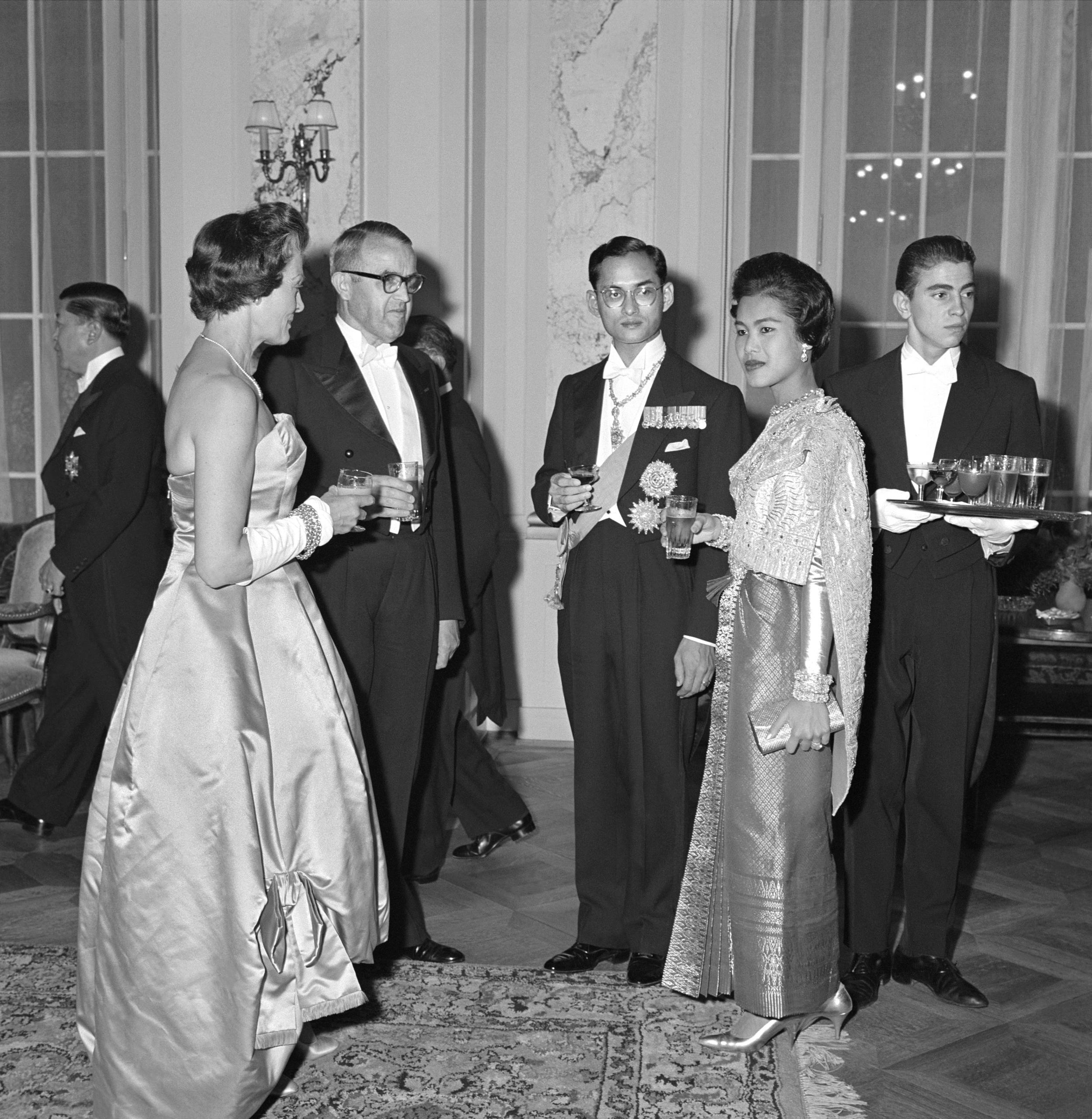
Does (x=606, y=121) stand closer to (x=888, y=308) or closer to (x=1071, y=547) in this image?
(x=888, y=308)

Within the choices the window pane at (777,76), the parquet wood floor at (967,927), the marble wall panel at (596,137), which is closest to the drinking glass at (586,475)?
the parquet wood floor at (967,927)

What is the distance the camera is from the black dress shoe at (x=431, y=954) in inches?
127

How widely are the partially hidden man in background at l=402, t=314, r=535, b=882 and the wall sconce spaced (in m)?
1.09

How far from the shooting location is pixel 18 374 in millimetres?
6016

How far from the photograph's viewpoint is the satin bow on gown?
2283 millimetres

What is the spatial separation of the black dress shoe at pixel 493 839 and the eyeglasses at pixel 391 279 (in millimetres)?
1880

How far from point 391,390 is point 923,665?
4.60 feet

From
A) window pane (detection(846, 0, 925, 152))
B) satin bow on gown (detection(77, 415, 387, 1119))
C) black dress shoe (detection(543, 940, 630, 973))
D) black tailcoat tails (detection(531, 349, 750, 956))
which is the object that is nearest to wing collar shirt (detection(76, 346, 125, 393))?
black tailcoat tails (detection(531, 349, 750, 956))

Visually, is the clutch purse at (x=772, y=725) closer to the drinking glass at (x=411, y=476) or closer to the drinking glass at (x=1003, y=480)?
the drinking glass at (x=1003, y=480)

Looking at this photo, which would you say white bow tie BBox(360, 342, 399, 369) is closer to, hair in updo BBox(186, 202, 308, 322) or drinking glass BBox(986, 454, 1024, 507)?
hair in updo BBox(186, 202, 308, 322)

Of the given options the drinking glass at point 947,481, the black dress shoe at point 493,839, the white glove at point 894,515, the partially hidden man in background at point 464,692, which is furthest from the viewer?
the black dress shoe at point 493,839

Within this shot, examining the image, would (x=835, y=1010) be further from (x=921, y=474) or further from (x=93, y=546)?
(x=93, y=546)

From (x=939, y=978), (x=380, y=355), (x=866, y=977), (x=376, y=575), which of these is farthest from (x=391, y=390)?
(x=939, y=978)

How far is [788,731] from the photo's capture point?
251cm
